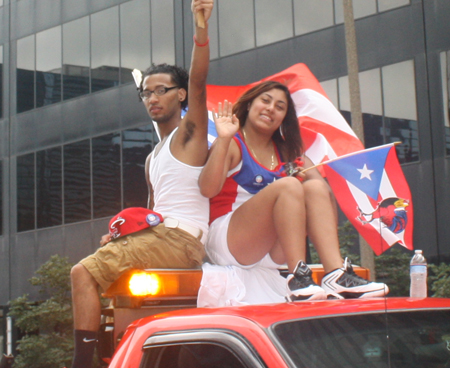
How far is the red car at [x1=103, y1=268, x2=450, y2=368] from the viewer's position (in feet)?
7.02

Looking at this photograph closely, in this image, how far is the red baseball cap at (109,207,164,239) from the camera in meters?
3.53

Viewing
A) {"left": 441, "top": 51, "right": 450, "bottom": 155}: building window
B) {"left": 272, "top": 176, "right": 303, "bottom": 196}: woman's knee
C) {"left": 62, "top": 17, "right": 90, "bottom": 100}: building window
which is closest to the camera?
{"left": 272, "top": 176, "right": 303, "bottom": 196}: woman's knee

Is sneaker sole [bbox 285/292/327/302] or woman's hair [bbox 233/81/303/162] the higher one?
woman's hair [bbox 233/81/303/162]

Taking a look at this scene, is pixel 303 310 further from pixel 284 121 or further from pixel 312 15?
pixel 312 15

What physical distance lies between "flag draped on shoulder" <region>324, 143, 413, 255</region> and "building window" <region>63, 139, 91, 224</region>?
17507 millimetres

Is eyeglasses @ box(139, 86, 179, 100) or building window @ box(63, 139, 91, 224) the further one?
building window @ box(63, 139, 91, 224)

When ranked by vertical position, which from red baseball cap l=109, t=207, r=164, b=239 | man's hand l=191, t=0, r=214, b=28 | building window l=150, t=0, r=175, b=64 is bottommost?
red baseball cap l=109, t=207, r=164, b=239

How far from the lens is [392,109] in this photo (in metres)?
16.4

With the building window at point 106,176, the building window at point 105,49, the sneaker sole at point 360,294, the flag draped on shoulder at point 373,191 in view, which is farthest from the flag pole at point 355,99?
the building window at point 105,49

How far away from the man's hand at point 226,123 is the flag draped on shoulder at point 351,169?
2.97 feet

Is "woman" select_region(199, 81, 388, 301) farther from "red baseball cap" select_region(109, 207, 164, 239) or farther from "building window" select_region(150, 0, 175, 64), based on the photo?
"building window" select_region(150, 0, 175, 64)

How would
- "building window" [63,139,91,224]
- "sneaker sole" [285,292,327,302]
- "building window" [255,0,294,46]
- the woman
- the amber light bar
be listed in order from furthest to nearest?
"building window" [63,139,91,224]
"building window" [255,0,294,46]
the woman
the amber light bar
"sneaker sole" [285,292,327,302]

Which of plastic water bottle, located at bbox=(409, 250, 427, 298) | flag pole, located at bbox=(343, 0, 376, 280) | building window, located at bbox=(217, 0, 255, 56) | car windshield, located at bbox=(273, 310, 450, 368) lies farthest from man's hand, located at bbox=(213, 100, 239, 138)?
building window, located at bbox=(217, 0, 255, 56)

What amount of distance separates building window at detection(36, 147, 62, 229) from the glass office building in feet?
0.12
